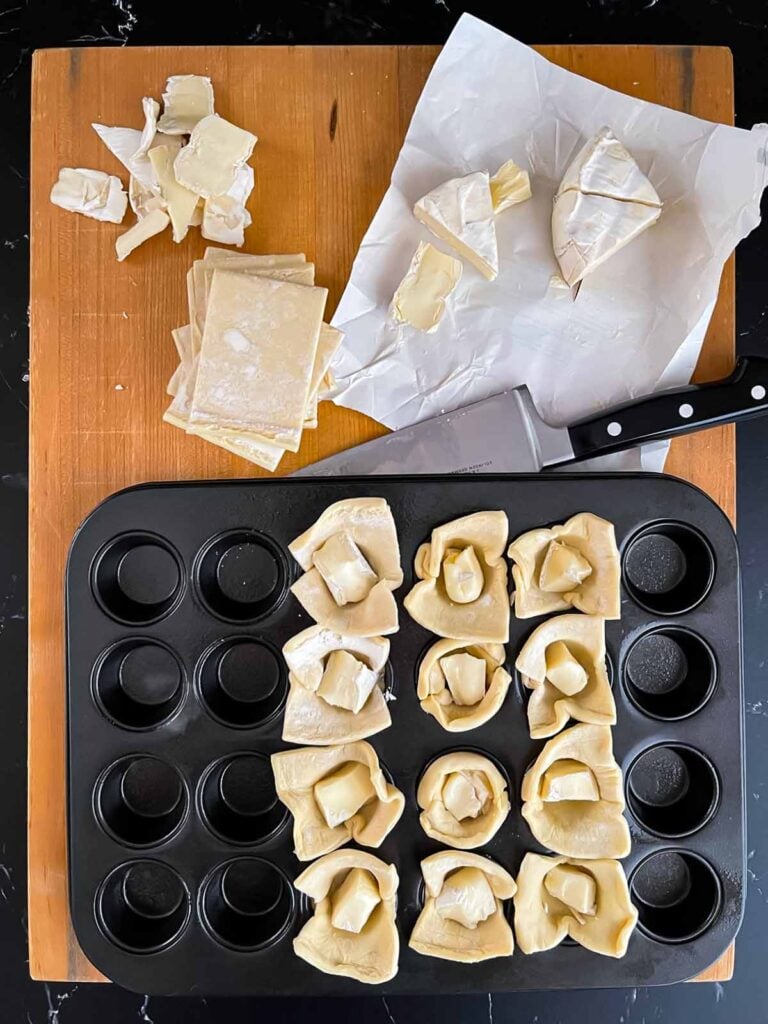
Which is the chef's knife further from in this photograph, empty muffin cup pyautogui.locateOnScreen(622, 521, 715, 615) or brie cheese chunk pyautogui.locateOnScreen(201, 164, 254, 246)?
brie cheese chunk pyautogui.locateOnScreen(201, 164, 254, 246)

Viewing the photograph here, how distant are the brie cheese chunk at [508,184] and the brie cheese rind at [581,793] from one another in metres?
0.73

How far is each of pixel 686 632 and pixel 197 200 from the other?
891 millimetres

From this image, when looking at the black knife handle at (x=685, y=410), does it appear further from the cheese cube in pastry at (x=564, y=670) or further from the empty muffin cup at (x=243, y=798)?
the empty muffin cup at (x=243, y=798)

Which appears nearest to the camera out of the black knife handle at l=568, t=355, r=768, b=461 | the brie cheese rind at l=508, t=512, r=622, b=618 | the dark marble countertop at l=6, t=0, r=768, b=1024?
the brie cheese rind at l=508, t=512, r=622, b=618

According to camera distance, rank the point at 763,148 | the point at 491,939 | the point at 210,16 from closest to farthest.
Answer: the point at 491,939 < the point at 763,148 < the point at 210,16

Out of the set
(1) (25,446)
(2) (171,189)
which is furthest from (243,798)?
(2) (171,189)

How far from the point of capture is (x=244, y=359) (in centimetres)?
118

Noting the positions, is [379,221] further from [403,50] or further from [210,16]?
[210,16]

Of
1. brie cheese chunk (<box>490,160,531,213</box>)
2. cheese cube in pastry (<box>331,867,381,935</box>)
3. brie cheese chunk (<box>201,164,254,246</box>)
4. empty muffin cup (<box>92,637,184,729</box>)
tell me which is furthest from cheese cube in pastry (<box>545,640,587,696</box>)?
brie cheese chunk (<box>201,164,254,246</box>)

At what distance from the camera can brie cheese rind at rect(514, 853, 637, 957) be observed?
1094 mm

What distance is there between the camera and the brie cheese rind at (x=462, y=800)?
1.10 metres

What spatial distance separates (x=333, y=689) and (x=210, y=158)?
0.74m

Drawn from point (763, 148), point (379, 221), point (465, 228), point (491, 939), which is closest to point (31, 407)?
point (379, 221)

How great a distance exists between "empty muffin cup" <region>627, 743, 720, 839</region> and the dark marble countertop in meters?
0.36
